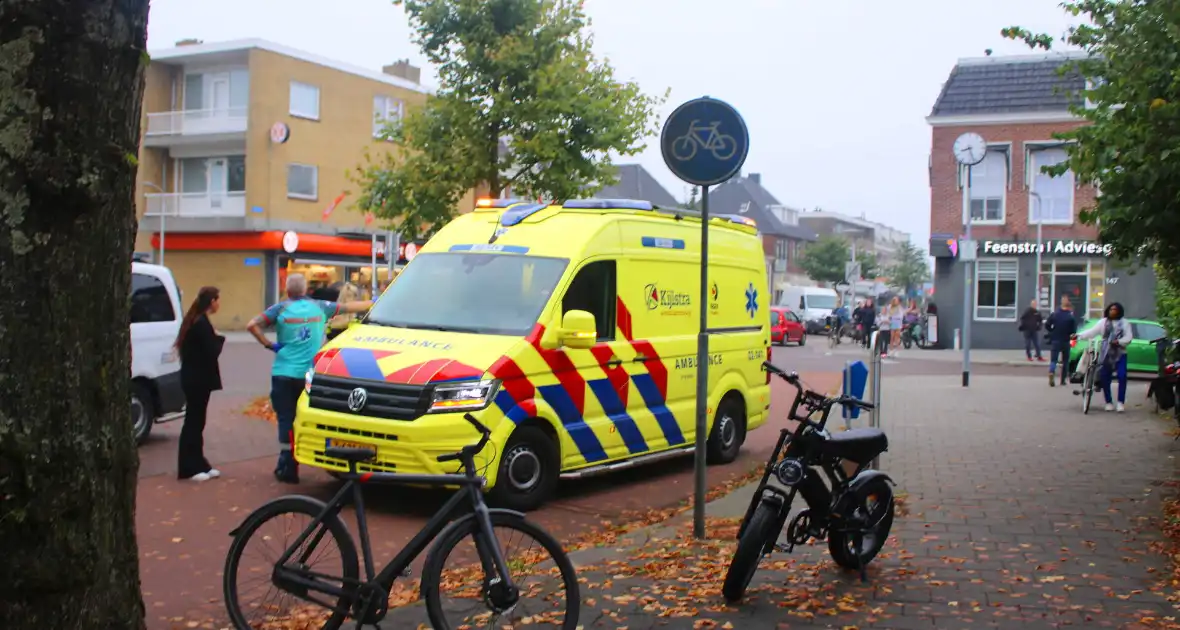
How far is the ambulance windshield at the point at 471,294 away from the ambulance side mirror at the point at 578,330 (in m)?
0.30

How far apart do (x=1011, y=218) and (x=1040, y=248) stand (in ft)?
5.10

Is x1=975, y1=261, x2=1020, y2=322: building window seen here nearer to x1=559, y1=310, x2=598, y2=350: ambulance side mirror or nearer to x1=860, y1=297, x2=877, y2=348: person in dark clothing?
x1=860, y1=297, x2=877, y2=348: person in dark clothing

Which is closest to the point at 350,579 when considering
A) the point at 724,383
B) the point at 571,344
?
the point at 571,344

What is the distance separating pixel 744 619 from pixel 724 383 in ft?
18.1

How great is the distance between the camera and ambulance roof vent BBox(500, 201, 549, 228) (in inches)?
368

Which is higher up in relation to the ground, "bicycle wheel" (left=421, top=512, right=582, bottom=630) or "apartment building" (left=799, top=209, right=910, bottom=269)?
"apartment building" (left=799, top=209, right=910, bottom=269)

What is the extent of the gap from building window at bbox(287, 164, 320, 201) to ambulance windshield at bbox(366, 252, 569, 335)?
111ft

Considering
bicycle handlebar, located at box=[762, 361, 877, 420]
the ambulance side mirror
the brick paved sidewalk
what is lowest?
the brick paved sidewalk

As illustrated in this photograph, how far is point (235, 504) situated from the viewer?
8.44 m

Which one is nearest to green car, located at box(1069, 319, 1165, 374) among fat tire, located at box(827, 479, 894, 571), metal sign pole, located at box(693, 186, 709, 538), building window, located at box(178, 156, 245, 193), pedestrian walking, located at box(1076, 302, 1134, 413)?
pedestrian walking, located at box(1076, 302, 1134, 413)

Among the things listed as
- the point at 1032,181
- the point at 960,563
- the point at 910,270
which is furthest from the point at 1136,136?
the point at 910,270

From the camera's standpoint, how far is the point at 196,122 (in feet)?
138

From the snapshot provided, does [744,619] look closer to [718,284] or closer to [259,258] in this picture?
[718,284]

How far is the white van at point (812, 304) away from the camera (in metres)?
52.2
